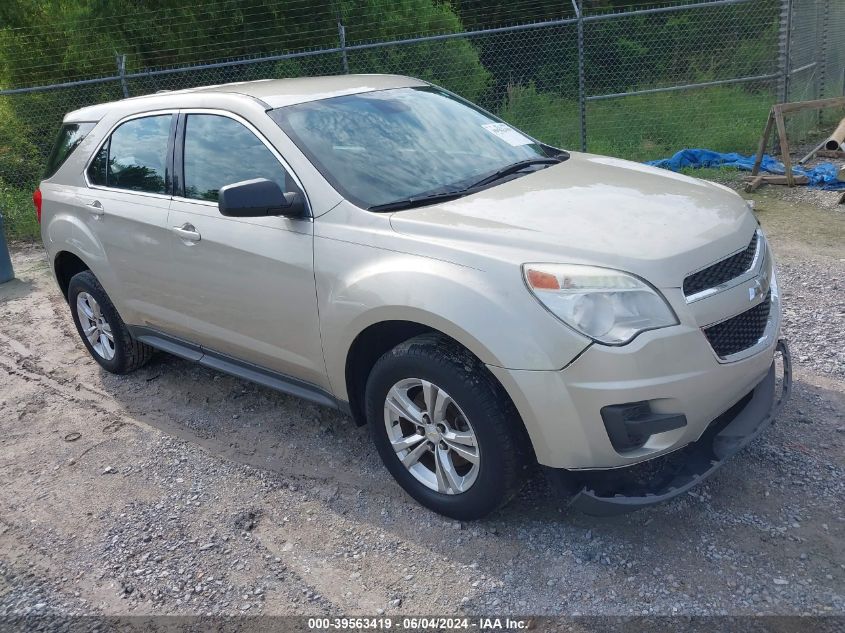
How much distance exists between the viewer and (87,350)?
18.9ft

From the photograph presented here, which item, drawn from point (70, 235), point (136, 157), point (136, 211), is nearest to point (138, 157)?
point (136, 157)

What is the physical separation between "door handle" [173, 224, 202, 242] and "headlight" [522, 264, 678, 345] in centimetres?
195

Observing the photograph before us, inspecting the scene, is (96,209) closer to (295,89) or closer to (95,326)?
(95,326)

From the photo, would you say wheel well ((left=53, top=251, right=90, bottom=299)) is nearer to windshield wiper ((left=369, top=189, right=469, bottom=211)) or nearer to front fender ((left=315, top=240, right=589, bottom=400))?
front fender ((left=315, top=240, right=589, bottom=400))

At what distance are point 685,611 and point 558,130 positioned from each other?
9.54m

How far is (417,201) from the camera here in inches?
135

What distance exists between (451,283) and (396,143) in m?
1.14

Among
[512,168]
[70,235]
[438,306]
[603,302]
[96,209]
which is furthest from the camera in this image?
[70,235]

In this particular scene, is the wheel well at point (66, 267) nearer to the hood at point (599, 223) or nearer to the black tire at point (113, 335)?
the black tire at point (113, 335)

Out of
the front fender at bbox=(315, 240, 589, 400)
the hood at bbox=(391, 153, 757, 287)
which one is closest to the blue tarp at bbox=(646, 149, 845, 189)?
the hood at bbox=(391, 153, 757, 287)

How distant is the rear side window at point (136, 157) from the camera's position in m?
4.35

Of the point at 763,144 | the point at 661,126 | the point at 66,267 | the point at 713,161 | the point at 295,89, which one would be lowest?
the point at 713,161

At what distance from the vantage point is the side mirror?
10.9 ft

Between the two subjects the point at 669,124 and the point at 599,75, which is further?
the point at 599,75
